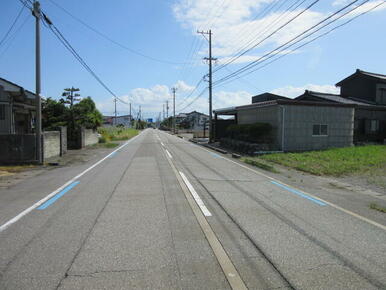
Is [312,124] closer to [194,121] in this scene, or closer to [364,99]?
[364,99]

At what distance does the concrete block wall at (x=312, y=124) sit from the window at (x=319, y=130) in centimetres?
21

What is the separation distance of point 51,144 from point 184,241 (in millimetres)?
14920

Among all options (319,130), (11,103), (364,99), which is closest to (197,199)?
(11,103)

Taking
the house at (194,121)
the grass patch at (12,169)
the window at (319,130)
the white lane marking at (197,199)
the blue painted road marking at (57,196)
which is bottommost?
the grass patch at (12,169)

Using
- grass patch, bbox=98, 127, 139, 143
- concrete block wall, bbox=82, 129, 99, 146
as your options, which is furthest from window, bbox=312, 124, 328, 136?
grass patch, bbox=98, 127, 139, 143

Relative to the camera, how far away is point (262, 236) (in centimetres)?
481

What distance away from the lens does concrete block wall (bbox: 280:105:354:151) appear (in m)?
20.7

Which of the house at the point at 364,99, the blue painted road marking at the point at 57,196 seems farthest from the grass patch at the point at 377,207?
the house at the point at 364,99

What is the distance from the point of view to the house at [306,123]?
67.4 ft

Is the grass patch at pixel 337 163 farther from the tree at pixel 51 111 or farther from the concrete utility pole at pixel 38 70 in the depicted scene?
the tree at pixel 51 111

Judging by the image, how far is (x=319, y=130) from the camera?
21.7m

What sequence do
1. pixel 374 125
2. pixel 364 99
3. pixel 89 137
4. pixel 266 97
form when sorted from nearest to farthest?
pixel 374 125 → pixel 89 137 → pixel 364 99 → pixel 266 97

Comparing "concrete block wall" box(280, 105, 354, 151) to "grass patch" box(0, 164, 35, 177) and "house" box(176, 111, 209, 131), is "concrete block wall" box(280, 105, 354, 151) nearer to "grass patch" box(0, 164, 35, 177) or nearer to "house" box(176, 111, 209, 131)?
"grass patch" box(0, 164, 35, 177)

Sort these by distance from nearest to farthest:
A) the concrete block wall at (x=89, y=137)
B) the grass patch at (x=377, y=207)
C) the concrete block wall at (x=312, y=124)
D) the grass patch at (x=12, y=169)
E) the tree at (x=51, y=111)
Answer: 1. the grass patch at (x=377, y=207)
2. the grass patch at (x=12, y=169)
3. the concrete block wall at (x=312, y=124)
4. the concrete block wall at (x=89, y=137)
5. the tree at (x=51, y=111)
